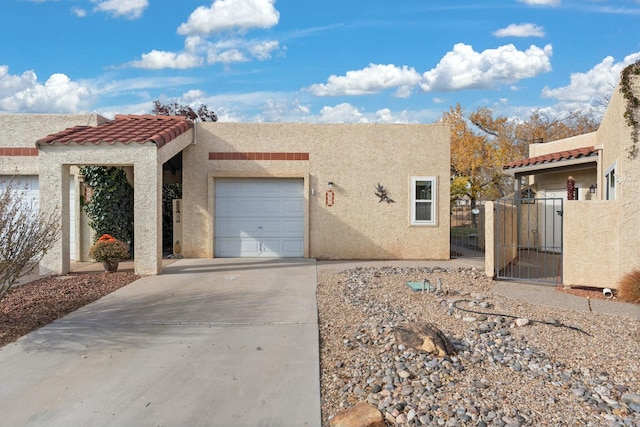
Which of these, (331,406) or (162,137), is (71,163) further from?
(331,406)

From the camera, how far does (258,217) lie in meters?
13.8

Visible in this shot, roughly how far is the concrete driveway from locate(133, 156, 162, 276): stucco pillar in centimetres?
198

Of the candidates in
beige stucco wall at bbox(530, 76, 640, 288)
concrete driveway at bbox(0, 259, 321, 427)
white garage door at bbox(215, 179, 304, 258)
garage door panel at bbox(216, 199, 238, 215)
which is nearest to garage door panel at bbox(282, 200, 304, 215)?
white garage door at bbox(215, 179, 304, 258)

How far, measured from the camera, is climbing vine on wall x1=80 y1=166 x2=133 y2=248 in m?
12.9

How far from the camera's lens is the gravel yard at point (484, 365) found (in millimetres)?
4164

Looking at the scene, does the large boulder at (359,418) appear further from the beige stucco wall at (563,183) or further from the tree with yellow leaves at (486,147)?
the tree with yellow leaves at (486,147)

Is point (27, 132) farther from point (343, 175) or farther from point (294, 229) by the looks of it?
point (343, 175)

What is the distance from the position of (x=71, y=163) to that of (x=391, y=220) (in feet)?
25.9

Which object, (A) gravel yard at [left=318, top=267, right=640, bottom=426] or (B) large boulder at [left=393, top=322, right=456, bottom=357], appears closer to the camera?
(A) gravel yard at [left=318, top=267, right=640, bottom=426]

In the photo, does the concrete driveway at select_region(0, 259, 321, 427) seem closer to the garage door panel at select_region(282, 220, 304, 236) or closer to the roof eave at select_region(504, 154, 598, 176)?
the garage door panel at select_region(282, 220, 304, 236)

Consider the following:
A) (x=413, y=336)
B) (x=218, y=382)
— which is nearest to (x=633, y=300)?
(x=413, y=336)

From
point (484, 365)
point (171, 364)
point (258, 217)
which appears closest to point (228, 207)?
point (258, 217)

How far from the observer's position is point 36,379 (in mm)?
4852

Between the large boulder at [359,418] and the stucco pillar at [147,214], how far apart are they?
7.35 meters
